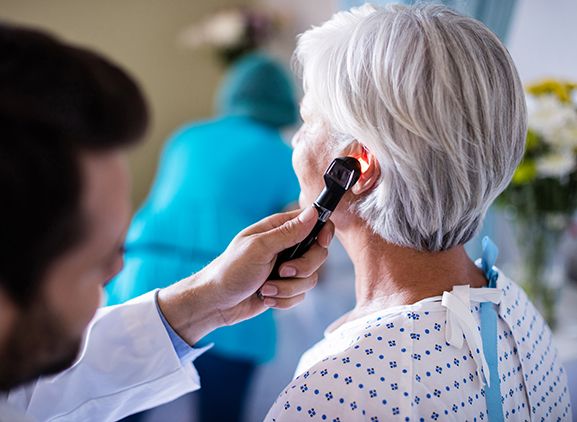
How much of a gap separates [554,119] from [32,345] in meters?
1.25

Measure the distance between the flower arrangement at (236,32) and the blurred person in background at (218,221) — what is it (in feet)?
4.96

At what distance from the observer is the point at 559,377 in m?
0.99

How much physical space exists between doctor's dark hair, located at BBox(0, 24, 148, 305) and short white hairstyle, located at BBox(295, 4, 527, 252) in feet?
1.27

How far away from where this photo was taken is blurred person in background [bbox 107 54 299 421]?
5.86 ft

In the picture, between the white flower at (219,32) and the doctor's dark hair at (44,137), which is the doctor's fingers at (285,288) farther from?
the white flower at (219,32)

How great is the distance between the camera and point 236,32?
10.7 ft

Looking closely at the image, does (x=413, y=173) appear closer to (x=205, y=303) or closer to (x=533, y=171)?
(x=205, y=303)

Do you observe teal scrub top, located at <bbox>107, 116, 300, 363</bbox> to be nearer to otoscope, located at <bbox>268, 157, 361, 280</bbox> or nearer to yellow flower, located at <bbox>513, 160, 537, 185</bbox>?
yellow flower, located at <bbox>513, 160, 537, 185</bbox>

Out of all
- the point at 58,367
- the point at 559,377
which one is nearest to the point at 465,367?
the point at 559,377

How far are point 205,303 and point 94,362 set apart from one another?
21 centimetres

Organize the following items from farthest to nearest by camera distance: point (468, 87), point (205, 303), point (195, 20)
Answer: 1. point (195, 20)
2. point (205, 303)
3. point (468, 87)

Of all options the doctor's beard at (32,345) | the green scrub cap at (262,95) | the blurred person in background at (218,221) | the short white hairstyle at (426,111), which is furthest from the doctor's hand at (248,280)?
the green scrub cap at (262,95)

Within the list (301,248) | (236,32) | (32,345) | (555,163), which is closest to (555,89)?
(555,163)

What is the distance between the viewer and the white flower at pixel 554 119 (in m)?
1.39
